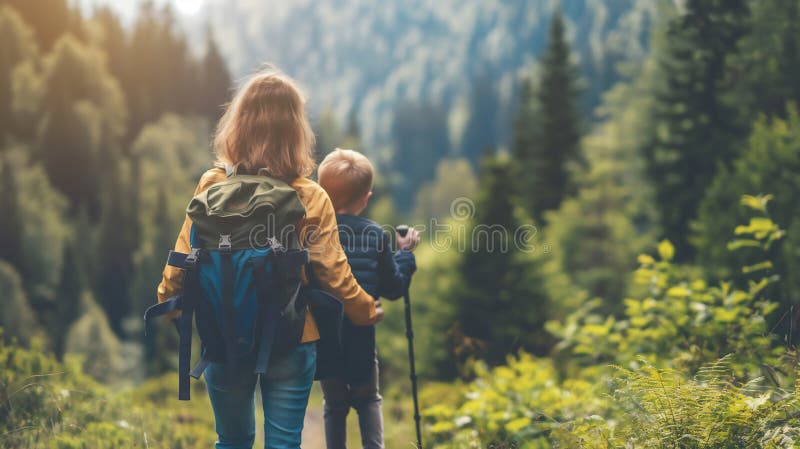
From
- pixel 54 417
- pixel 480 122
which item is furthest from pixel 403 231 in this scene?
pixel 480 122

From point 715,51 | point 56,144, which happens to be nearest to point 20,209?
point 56,144

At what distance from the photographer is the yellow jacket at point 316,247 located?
297 centimetres

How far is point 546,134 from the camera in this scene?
110 ft

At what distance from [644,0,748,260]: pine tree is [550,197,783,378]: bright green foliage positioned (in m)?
13.6

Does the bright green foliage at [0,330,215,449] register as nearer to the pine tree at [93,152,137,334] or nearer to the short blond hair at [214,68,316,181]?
the short blond hair at [214,68,316,181]

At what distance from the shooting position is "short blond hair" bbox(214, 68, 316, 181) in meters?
3.01

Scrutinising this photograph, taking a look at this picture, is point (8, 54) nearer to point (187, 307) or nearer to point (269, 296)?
point (187, 307)

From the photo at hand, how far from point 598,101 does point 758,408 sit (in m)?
123

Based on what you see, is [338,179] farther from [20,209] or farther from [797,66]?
[20,209]

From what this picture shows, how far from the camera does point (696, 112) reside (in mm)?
18609

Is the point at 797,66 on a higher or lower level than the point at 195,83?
lower

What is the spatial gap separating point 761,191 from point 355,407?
962 cm

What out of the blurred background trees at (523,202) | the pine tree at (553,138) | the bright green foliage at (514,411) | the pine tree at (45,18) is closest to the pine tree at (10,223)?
the blurred background trees at (523,202)

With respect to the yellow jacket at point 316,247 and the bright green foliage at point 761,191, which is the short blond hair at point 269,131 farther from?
the bright green foliage at point 761,191
